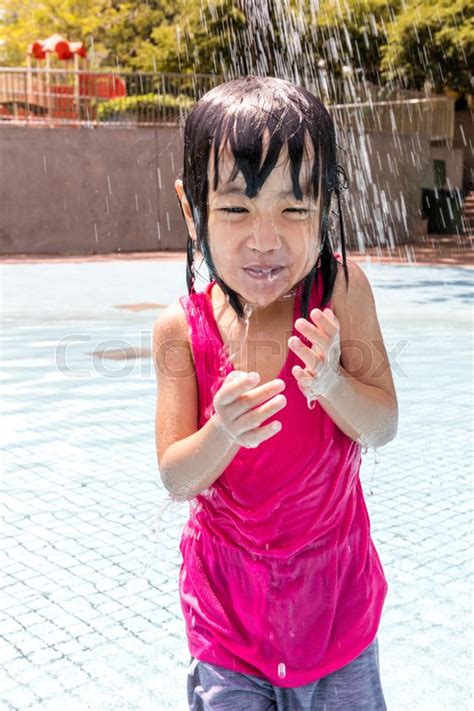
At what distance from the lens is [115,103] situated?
63.5 ft

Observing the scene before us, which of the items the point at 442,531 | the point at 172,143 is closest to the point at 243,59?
the point at 172,143

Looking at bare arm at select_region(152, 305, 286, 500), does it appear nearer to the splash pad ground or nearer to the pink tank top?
the pink tank top

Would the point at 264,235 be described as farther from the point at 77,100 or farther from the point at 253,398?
the point at 77,100

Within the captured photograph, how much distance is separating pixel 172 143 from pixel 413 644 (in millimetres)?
17432

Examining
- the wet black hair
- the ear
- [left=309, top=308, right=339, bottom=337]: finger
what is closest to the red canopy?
the ear

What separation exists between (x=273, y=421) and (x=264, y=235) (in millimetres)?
312

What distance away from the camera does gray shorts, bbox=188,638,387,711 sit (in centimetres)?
149

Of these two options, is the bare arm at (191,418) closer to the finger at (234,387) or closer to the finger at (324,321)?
the finger at (234,387)

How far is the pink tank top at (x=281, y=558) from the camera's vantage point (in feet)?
4.91

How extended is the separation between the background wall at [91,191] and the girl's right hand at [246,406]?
642 inches

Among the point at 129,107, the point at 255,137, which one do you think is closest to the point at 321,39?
the point at 129,107

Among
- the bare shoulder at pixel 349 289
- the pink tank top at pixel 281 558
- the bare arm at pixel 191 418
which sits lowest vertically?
the pink tank top at pixel 281 558

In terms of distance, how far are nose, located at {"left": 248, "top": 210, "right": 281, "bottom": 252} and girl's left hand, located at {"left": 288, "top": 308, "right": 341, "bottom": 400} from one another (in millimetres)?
125

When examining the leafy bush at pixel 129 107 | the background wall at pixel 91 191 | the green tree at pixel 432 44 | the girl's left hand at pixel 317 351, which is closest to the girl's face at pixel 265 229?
the girl's left hand at pixel 317 351
